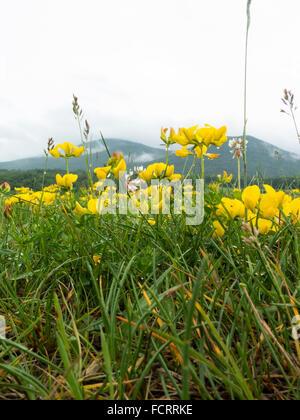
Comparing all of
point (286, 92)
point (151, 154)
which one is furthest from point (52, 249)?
point (151, 154)

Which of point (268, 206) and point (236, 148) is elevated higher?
point (236, 148)

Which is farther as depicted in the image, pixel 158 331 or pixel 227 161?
pixel 227 161

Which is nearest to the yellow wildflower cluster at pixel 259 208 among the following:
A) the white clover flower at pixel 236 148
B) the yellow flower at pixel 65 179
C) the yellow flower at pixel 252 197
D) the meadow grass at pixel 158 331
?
the yellow flower at pixel 252 197

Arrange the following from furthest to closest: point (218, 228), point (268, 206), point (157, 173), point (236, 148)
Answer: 1. point (236, 148)
2. point (157, 173)
3. point (218, 228)
4. point (268, 206)

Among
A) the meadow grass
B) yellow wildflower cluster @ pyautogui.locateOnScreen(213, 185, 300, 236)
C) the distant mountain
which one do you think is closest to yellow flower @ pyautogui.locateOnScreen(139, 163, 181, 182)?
the distant mountain

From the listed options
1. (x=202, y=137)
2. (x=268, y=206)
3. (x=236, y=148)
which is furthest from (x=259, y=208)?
(x=236, y=148)

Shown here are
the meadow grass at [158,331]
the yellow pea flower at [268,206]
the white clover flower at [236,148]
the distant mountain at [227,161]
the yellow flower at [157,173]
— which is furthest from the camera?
the white clover flower at [236,148]

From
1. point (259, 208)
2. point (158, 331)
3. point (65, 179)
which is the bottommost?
point (158, 331)

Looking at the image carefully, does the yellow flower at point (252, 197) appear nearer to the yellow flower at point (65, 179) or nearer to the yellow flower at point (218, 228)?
the yellow flower at point (218, 228)

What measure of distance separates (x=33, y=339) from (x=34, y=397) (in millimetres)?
267

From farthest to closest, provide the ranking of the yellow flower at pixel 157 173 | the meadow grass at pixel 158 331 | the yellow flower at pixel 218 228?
the yellow flower at pixel 157 173 → the yellow flower at pixel 218 228 → the meadow grass at pixel 158 331

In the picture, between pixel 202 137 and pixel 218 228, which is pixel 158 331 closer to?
pixel 218 228

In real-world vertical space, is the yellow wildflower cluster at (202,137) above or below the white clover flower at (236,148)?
below

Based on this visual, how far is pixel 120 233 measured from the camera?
1735 millimetres
